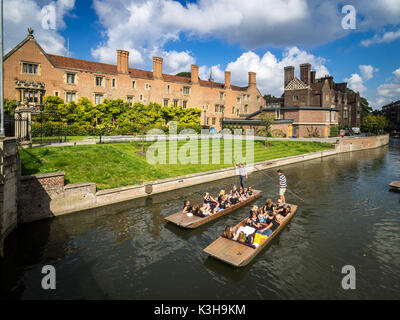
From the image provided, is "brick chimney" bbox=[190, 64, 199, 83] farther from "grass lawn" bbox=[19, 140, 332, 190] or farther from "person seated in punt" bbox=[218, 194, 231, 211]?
"person seated in punt" bbox=[218, 194, 231, 211]

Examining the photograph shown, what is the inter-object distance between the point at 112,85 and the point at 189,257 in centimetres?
3988

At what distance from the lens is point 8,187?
39.0 ft

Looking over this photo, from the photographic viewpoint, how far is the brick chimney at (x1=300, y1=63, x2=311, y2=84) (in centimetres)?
5806

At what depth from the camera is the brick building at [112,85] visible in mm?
35406

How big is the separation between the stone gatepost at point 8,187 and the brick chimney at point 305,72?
5955cm

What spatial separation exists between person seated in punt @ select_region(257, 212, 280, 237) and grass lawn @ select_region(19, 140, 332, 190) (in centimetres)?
1045

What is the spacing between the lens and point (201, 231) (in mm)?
13562

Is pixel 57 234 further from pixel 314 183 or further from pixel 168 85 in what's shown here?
pixel 168 85

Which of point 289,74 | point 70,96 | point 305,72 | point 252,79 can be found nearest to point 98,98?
point 70,96

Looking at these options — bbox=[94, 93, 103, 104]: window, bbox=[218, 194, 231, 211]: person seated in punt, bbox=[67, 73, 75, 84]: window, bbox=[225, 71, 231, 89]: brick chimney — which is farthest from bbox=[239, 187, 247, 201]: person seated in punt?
bbox=[225, 71, 231, 89]: brick chimney

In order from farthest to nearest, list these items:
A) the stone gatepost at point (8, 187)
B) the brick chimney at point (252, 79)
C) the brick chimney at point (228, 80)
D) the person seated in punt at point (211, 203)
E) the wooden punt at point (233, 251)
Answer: the brick chimney at point (252, 79), the brick chimney at point (228, 80), the person seated in punt at point (211, 203), the stone gatepost at point (8, 187), the wooden punt at point (233, 251)

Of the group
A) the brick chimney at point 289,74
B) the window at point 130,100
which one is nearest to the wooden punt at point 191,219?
the window at point 130,100

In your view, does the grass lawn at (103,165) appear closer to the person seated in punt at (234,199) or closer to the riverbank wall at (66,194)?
the riverbank wall at (66,194)
